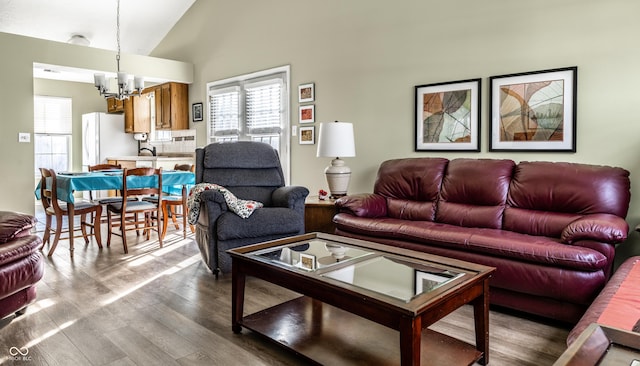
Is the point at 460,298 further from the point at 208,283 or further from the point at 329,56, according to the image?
the point at 329,56

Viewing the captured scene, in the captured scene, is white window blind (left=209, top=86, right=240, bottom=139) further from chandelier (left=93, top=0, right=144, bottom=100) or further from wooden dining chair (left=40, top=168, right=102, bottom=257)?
wooden dining chair (left=40, top=168, right=102, bottom=257)

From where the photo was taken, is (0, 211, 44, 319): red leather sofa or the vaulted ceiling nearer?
(0, 211, 44, 319): red leather sofa

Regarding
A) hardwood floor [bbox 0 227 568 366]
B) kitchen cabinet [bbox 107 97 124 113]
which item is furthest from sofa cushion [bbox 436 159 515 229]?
kitchen cabinet [bbox 107 97 124 113]

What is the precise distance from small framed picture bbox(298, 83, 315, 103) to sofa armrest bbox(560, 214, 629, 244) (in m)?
3.35

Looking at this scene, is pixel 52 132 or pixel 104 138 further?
pixel 52 132

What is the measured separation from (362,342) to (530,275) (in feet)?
3.73

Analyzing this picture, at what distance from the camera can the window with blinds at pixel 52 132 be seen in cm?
838

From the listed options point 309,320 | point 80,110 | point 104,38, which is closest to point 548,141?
point 309,320

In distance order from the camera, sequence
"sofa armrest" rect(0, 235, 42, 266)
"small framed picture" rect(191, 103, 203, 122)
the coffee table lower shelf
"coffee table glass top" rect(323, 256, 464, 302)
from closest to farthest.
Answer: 1. "coffee table glass top" rect(323, 256, 464, 302)
2. the coffee table lower shelf
3. "sofa armrest" rect(0, 235, 42, 266)
4. "small framed picture" rect(191, 103, 203, 122)

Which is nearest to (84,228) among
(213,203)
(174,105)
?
(213,203)

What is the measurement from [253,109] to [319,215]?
2.49 metres

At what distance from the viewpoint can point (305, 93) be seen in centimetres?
529

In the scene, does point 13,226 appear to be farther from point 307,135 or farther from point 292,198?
point 307,135

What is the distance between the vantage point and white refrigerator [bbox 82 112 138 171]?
7.99m
